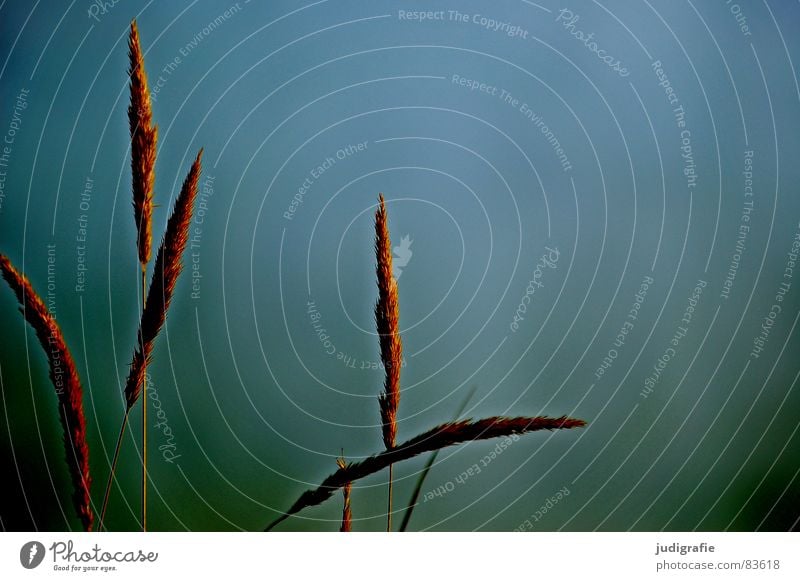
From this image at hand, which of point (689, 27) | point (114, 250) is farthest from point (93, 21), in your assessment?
point (689, 27)

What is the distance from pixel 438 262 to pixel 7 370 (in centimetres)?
95

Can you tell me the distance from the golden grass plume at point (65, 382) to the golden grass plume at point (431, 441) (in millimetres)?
410

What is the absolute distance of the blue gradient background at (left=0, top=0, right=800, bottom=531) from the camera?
1.59 metres

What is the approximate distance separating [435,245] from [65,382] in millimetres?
802

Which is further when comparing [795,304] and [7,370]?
[795,304]

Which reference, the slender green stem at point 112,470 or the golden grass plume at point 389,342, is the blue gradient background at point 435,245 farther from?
the golden grass plume at point 389,342

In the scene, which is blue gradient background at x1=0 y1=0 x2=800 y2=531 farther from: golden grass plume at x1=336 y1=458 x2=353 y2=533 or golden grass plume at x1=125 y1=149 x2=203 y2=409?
golden grass plume at x1=125 y1=149 x2=203 y2=409

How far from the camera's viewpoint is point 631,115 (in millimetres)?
1674

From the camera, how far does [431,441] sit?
1.48 metres

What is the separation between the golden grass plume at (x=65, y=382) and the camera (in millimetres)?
1354

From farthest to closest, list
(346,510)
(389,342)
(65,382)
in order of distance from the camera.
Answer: (346,510)
(389,342)
(65,382)

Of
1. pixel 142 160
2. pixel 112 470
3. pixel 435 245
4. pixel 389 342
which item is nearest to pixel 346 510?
pixel 389 342

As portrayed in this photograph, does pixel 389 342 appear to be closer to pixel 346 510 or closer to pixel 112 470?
pixel 346 510

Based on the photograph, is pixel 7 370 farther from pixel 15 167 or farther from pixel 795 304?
pixel 795 304
